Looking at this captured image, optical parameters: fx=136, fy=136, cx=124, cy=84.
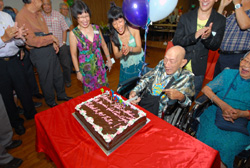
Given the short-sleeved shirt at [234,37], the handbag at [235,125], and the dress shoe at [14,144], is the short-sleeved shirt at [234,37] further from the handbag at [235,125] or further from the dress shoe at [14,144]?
the dress shoe at [14,144]

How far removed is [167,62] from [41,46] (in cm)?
205

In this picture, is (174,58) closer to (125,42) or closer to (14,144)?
(125,42)

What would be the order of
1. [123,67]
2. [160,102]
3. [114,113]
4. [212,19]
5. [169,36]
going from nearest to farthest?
[114,113]
[160,102]
[212,19]
[123,67]
[169,36]

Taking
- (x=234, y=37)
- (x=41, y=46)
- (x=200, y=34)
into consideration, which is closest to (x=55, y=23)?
(x=41, y=46)

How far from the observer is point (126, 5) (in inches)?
64.3

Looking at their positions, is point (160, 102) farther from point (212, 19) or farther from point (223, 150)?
point (212, 19)

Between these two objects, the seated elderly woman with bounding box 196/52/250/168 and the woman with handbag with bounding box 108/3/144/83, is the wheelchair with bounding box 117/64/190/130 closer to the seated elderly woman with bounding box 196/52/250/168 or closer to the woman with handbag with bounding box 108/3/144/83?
the seated elderly woman with bounding box 196/52/250/168

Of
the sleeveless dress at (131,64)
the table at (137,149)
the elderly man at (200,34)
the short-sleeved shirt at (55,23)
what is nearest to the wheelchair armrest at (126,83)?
the sleeveless dress at (131,64)

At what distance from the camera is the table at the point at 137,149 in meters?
0.85

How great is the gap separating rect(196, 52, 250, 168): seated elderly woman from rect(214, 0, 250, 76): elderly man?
392 millimetres

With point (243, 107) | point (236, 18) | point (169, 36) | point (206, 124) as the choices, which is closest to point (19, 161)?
point (206, 124)

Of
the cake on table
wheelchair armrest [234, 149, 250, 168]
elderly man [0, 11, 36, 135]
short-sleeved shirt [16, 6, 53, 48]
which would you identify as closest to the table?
the cake on table

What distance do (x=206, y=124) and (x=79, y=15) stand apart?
1.94 m

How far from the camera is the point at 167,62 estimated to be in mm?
1448
